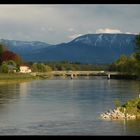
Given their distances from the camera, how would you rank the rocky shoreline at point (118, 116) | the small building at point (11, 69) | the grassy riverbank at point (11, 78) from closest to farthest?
the rocky shoreline at point (118, 116) < the grassy riverbank at point (11, 78) < the small building at point (11, 69)

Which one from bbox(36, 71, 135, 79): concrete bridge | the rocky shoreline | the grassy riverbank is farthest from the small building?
the rocky shoreline

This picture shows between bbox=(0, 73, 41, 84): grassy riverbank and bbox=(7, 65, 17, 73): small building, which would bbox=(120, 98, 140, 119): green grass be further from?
bbox=(7, 65, 17, 73): small building

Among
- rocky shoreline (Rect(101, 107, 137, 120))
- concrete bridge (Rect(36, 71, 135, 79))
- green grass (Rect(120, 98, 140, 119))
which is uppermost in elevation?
concrete bridge (Rect(36, 71, 135, 79))

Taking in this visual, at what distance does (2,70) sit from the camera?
2184 inches

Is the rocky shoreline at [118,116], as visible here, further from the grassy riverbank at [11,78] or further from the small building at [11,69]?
the small building at [11,69]

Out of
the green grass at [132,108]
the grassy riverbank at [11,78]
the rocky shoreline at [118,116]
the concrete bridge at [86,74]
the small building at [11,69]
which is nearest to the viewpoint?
the rocky shoreline at [118,116]

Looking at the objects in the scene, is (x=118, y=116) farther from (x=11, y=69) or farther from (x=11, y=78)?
(x=11, y=69)

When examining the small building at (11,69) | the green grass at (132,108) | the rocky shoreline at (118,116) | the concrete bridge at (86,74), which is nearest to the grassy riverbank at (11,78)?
the small building at (11,69)

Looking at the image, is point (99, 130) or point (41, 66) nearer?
point (99, 130)

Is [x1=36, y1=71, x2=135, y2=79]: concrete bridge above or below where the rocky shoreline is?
above

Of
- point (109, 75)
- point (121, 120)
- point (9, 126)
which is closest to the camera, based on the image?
point (9, 126)

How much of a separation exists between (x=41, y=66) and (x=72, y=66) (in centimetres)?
2617
